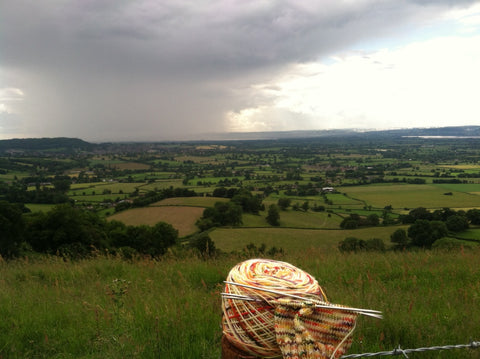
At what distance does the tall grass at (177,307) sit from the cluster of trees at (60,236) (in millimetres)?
8645

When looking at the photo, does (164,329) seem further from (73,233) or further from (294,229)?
(294,229)

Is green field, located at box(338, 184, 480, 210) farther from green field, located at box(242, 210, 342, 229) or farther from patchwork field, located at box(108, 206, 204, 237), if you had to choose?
patchwork field, located at box(108, 206, 204, 237)

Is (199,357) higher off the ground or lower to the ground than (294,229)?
higher

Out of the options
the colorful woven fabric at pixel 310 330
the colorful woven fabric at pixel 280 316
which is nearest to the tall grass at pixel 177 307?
the colorful woven fabric at pixel 280 316

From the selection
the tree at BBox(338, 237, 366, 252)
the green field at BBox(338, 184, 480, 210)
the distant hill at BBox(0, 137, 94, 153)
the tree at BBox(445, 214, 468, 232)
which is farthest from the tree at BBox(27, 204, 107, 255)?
the distant hill at BBox(0, 137, 94, 153)

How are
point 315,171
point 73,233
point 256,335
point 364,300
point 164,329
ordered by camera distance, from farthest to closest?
point 315,171
point 73,233
point 364,300
point 164,329
point 256,335

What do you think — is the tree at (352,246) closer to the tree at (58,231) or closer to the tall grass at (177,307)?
the tall grass at (177,307)

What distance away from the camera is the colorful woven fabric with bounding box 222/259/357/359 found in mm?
1597

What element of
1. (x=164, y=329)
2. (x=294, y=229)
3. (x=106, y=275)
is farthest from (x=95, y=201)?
(x=164, y=329)

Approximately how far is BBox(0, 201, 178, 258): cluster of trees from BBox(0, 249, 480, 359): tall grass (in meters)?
8.65

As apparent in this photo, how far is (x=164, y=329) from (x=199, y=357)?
73 cm

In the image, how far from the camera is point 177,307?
4.09m

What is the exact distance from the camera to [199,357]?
9.73 ft

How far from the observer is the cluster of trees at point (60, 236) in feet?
52.6
